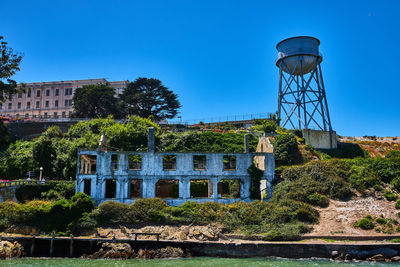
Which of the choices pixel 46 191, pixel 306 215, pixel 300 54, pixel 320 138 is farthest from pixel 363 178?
pixel 46 191

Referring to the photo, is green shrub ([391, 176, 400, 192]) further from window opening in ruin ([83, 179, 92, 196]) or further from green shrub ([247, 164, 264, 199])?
window opening in ruin ([83, 179, 92, 196])

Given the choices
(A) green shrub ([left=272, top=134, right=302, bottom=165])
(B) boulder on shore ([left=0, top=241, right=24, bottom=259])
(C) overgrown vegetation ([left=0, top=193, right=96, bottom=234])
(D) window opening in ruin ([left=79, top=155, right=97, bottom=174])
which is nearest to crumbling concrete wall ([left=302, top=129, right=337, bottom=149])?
(A) green shrub ([left=272, top=134, right=302, bottom=165])

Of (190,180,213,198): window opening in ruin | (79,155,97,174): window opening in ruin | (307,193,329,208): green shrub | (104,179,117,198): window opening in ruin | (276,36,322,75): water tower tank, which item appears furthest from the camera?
(276,36,322,75): water tower tank

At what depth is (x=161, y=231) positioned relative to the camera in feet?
84.5

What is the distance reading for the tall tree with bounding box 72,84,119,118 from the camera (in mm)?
53969

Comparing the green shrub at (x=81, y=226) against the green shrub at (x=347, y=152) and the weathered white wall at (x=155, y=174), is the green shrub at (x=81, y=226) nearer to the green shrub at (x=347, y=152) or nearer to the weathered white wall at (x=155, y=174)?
the weathered white wall at (x=155, y=174)

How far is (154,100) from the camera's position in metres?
54.3

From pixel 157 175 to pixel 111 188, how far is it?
4.84 metres

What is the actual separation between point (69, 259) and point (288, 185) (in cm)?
1825

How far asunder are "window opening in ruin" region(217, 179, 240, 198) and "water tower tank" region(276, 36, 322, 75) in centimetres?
1912

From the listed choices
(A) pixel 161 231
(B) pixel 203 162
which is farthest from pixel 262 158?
(A) pixel 161 231

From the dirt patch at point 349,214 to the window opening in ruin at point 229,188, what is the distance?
27.8 feet

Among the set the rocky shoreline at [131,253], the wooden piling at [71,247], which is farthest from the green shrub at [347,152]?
the wooden piling at [71,247]

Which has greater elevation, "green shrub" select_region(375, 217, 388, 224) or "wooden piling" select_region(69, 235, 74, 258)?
"green shrub" select_region(375, 217, 388, 224)
